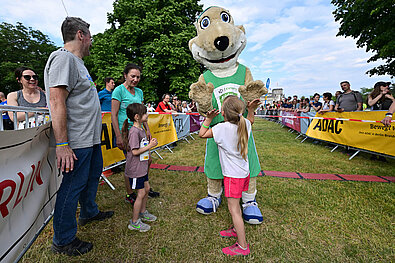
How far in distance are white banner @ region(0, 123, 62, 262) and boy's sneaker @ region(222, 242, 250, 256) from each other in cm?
176

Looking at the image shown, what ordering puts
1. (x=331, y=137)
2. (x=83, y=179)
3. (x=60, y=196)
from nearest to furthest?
(x=60, y=196) → (x=83, y=179) → (x=331, y=137)

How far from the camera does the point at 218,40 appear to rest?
97.9 inches

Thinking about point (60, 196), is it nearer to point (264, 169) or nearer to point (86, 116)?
point (86, 116)

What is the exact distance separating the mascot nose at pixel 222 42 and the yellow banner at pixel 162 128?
314cm

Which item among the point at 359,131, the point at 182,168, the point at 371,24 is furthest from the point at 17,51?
the point at 371,24

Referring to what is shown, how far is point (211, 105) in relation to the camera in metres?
2.51

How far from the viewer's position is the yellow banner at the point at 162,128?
17.5 ft

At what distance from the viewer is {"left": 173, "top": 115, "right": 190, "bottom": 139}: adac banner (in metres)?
7.41

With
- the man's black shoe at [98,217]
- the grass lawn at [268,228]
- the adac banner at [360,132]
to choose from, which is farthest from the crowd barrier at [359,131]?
the man's black shoe at [98,217]

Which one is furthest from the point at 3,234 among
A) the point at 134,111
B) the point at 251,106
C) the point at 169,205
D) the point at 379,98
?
the point at 379,98

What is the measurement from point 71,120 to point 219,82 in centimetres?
182

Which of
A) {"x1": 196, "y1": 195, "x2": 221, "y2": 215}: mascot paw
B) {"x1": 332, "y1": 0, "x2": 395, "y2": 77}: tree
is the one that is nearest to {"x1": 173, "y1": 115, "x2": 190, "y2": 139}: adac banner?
{"x1": 196, "y1": 195, "x2": 221, "y2": 215}: mascot paw

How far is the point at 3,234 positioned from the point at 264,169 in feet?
14.4

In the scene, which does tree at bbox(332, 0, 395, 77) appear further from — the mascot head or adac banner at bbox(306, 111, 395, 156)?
the mascot head
